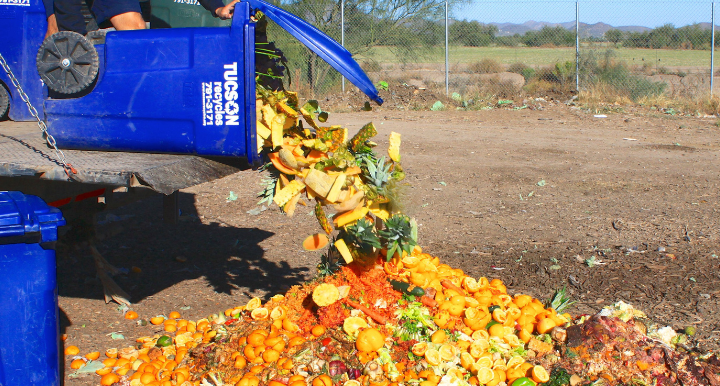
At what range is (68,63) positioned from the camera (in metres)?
3.30

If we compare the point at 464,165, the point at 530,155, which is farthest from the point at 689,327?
the point at 530,155

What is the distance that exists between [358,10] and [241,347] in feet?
48.1

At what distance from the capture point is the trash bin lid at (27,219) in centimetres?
247

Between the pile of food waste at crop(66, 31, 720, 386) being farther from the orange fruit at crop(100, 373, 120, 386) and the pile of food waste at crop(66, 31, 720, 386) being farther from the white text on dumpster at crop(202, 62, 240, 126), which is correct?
the white text on dumpster at crop(202, 62, 240, 126)

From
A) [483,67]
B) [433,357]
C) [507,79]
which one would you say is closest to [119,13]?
[433,357]

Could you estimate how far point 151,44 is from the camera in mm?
3256

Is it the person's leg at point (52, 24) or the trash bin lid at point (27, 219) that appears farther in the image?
the person's leg at point (52, 24)

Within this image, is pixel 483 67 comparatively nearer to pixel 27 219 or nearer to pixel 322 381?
pixel 322 381

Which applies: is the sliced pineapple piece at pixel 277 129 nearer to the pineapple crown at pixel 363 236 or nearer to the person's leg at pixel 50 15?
the pineapple crown at pixel 363 236

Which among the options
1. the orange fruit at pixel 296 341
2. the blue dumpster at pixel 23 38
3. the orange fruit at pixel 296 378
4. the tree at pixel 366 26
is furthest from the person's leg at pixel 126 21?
the tree at pixel 366 26

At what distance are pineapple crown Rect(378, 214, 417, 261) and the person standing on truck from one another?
1.63 meters

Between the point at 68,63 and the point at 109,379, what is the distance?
1.80 meters

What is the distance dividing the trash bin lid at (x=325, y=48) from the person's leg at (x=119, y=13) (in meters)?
1.04

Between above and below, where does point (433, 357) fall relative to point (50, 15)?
below
